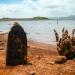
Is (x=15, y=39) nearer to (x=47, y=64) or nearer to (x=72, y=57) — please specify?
(x=47, y=64)

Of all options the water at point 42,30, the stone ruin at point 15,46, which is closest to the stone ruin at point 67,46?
the stone ruin at point 15,46

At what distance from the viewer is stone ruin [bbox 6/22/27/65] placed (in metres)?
15.2

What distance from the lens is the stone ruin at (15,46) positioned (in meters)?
15.2

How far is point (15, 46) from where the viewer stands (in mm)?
15289

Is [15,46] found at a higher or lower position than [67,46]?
higher

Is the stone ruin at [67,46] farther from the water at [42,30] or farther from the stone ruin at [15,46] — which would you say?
the water at [42,30]

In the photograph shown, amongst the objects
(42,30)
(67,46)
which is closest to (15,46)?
(67,46)

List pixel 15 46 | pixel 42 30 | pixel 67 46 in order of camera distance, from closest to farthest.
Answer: pixel 15 46, pixel 67 46, pixel 42 30

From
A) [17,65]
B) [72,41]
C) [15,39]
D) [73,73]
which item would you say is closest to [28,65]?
[17,65]

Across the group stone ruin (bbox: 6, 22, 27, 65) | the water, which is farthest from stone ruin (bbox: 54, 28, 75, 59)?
the water

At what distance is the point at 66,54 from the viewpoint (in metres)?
17.4

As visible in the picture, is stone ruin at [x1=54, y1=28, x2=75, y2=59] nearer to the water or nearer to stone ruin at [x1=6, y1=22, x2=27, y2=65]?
stone ruin at [x1=6, y1=22, x2=27, y2=65]

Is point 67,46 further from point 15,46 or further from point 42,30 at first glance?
point 42,30

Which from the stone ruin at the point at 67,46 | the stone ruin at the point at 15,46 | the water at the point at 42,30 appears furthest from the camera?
the water at the point at 42,30
